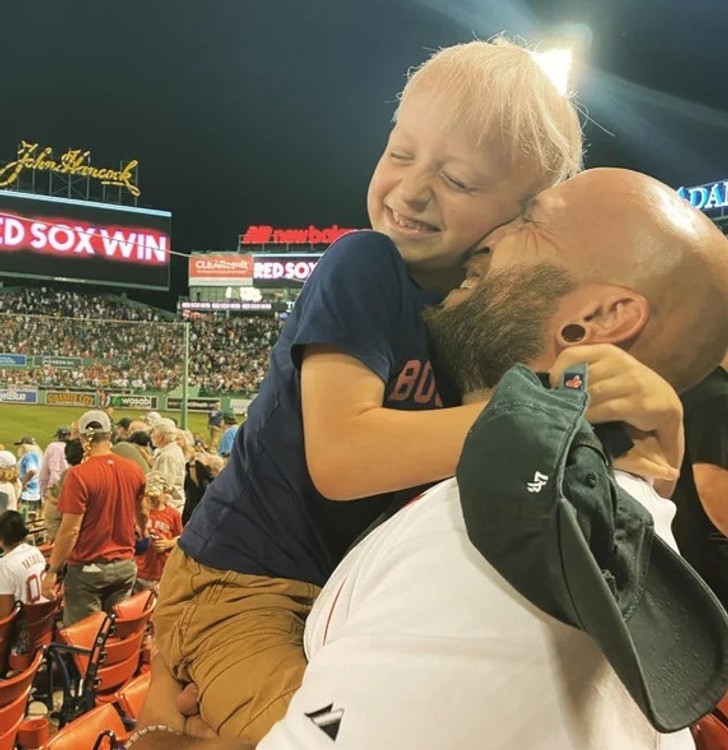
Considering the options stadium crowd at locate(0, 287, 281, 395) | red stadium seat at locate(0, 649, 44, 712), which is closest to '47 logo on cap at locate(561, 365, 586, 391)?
red stadium seat at locate(0, 649, 44, 712)

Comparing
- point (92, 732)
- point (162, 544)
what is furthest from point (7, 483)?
point (92, 732)

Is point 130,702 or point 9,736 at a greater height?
point 130,702

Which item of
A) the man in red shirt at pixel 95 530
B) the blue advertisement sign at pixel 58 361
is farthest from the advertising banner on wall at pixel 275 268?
the man in red shirt at pixel 95 530

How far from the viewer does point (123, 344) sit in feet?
70.8

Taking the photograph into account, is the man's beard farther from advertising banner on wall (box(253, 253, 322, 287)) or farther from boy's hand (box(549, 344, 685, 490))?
advertising banner on wall (box(253, 253, 322, 287))

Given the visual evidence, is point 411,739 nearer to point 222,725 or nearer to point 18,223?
point 222,725

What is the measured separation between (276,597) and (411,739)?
1.41ft

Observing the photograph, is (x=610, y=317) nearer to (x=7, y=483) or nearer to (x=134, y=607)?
(x=134, y=607)

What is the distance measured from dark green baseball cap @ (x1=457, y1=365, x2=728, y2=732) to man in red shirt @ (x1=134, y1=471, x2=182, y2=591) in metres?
4.27

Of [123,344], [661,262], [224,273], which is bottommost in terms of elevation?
[661,262]

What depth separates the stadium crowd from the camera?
1579 cm

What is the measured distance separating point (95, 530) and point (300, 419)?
344 centimetres

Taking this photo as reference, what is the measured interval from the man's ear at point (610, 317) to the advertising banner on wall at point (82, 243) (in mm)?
24262

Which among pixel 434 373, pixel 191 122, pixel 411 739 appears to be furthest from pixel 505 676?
pixel 191 122
